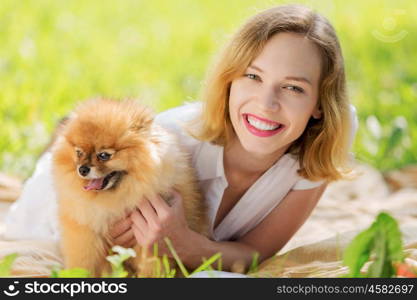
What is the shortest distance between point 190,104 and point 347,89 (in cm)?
80

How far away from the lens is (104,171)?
A: 214 cm

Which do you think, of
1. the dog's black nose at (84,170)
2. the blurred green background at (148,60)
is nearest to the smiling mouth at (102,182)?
the dog's black nose at (84,170)

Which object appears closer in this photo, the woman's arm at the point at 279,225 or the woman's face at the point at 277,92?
the woman's face at the point at 277,92

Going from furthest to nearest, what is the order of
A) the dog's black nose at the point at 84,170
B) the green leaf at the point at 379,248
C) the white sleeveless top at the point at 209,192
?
the white sleeveless top at the point at 209,192
the dog's black nose at the point at 84,170
the green leaf at the point at 379,248

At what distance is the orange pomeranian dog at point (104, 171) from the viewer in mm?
2160

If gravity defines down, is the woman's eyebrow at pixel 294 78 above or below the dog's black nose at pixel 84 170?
above

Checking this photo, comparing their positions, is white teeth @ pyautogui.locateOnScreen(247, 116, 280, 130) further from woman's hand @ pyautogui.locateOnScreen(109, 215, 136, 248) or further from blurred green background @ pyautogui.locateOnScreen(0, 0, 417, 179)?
blurred green background @ pyautogui.locateOnScreen(0, 0, 417, 179)

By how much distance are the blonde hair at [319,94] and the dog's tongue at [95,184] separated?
681 mm

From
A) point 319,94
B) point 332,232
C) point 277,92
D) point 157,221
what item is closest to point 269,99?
point 277,92

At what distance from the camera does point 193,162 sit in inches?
112

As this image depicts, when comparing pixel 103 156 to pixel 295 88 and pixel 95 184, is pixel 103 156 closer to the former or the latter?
pixel 95 184

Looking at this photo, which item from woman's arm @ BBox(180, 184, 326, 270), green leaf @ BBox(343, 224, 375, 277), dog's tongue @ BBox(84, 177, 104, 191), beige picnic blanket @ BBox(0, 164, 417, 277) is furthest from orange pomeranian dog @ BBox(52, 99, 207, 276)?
green leaf @ BBox(343, 224, 375, 277)

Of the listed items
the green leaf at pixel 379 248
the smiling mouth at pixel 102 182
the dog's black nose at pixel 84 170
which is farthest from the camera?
the smiling mouth at pixel 102 182

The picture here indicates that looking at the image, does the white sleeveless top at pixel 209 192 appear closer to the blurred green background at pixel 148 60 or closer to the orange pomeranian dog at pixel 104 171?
the orange pomeranian dog at pixel 104 171
